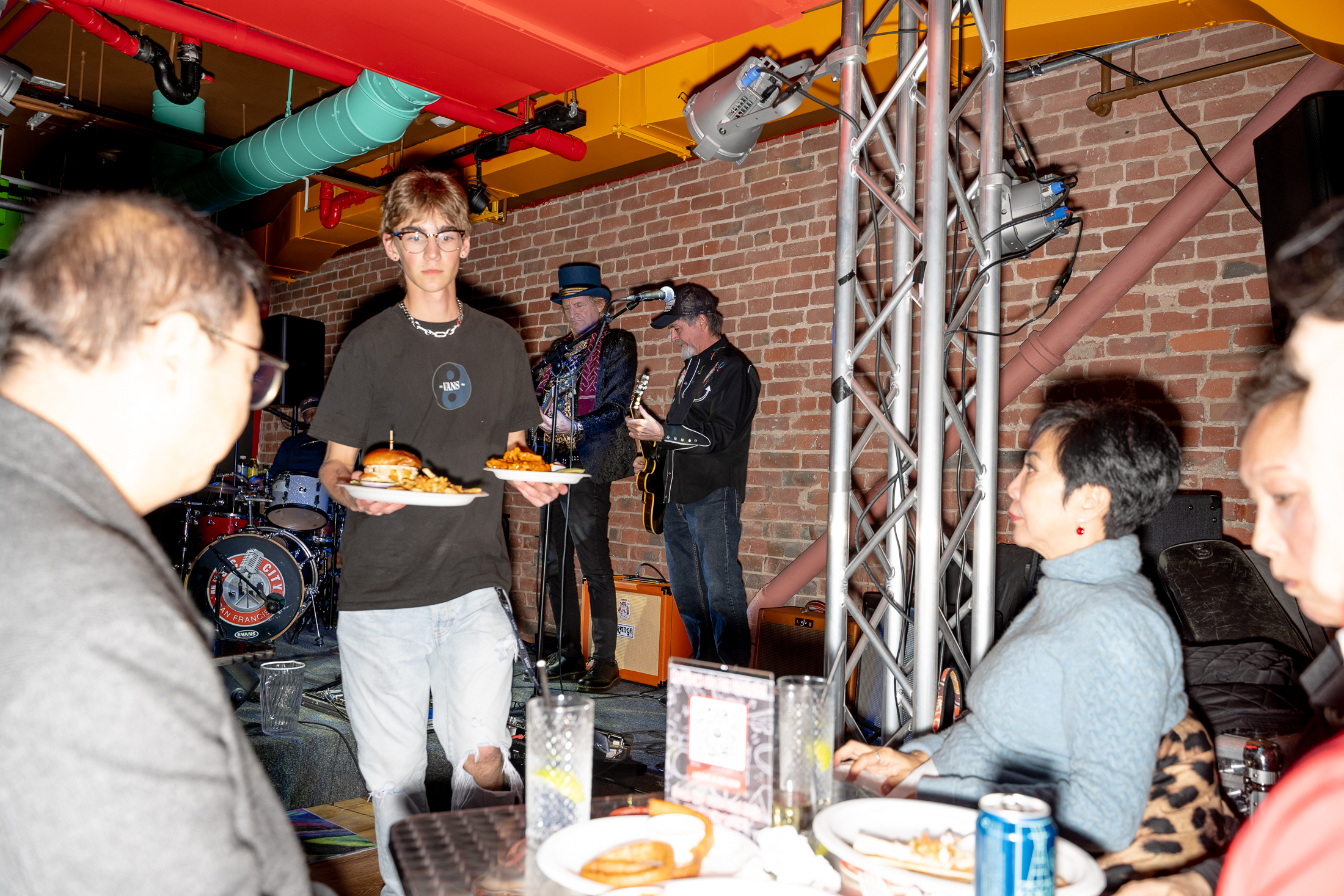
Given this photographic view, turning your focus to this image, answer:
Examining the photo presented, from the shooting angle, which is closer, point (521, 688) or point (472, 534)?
point (472, 534)

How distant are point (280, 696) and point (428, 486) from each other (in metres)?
2.42

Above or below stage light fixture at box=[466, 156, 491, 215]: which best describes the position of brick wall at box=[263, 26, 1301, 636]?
below

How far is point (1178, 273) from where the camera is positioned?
3.61m

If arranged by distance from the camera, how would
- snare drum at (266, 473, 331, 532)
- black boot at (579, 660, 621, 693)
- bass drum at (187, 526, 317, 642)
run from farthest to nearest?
snare drum at (266, 473, 331, 532) → bass drum at (187, 526, 317, 642) → black boot at (579, 660, 621, 693)

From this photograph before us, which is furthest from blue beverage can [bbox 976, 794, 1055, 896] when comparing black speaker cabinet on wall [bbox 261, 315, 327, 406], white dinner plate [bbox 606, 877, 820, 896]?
black speaker cabinet on wall [bbox 261, 315, 327, 406]

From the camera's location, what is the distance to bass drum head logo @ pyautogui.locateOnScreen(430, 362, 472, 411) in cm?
216

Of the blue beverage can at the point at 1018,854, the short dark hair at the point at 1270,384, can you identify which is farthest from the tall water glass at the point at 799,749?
the short dark hair at the point at 1270,384

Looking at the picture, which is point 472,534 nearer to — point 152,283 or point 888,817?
point 888,817

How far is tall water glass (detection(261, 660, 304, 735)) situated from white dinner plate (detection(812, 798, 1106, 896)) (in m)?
3.33

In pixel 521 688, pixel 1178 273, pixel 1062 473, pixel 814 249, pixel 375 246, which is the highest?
pixel 375 246

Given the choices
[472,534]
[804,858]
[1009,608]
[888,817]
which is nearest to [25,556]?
[804,858]

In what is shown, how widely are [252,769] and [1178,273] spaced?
3.88 meters

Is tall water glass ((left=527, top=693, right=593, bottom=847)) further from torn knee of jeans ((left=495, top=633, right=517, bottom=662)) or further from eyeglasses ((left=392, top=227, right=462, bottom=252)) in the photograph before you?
eyeglasses ((left=392, top=227, right=462, bottom=252))

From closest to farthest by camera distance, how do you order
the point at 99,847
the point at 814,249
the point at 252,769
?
the point at 99,847, the point at 252,769, the point at 814,249
